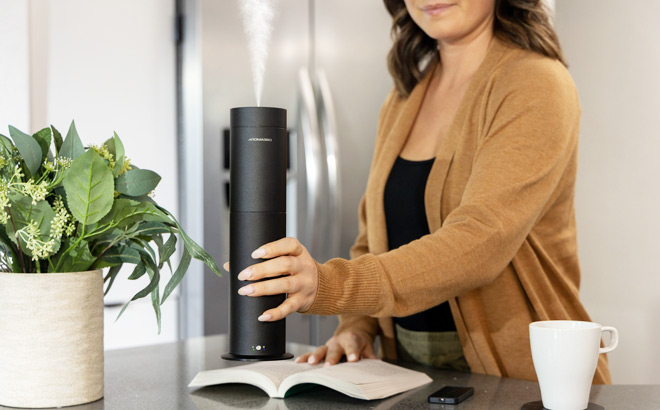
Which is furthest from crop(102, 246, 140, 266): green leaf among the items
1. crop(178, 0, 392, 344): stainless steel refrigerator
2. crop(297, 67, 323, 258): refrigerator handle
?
crop(297, 67, 323, 258): refrigerator handle

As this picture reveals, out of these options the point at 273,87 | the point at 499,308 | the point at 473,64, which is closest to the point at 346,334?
the point at 499,308

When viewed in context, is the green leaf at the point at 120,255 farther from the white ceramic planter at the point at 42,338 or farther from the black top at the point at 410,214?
the black top at the point at 410,214

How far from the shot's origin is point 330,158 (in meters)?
2.43

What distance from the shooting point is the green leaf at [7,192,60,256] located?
3.03 ft

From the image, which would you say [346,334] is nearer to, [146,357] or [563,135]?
[146,357]

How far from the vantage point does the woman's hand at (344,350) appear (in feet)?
4.25

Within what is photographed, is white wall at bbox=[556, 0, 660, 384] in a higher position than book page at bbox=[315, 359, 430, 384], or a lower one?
higher

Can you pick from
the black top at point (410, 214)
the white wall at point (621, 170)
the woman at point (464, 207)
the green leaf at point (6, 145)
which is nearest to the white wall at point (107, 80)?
the woman at point (464, 207)

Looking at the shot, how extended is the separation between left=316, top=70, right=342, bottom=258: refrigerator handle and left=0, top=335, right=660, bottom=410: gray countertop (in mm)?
1168

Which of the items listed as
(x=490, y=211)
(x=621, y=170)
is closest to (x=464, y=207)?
(x=490, y=211)

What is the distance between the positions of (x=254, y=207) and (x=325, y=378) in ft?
0.86

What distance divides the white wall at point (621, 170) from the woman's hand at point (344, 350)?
4.07 feet

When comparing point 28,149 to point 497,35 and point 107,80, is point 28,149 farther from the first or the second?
point 107,80

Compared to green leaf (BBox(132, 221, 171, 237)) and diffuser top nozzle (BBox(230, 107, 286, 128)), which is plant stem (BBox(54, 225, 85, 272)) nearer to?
green leaf (BBox(132, 221, 171, 237))
